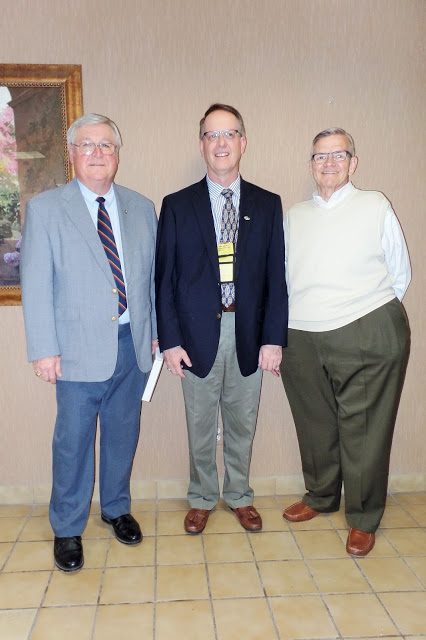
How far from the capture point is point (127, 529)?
2.48 metres

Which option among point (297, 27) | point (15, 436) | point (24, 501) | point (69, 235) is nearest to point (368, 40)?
point (297, 27)

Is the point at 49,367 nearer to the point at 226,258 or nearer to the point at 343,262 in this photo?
the point at 226,258

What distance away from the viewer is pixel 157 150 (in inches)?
106

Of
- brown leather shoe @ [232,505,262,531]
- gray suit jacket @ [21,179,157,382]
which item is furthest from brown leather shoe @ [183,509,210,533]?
gray suit jacket @ [21,179,157,382]

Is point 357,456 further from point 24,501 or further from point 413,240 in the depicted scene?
point 24,501

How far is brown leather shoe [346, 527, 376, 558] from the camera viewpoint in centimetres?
236

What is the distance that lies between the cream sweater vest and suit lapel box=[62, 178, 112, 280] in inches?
34.8

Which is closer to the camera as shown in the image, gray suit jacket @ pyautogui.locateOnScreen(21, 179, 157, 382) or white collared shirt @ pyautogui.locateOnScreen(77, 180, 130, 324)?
gray suit jacket @ pyautogui.locateOnScreen(21, 179, 157, 382)

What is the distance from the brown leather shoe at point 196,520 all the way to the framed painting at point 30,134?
4.95 ft

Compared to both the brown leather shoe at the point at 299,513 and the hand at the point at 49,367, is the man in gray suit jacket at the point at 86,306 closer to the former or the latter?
the hand at the point at 49,367

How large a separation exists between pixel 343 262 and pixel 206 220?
0.64 m

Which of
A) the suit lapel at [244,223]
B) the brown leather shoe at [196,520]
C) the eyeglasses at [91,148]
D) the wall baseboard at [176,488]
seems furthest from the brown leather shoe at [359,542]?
the eyeglasses at [91,148]

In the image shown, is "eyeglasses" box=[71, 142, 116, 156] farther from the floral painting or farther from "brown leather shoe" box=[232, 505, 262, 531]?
"brown leather shoe" box=[232, 505, 262, 531]

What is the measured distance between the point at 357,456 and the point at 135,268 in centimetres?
134
